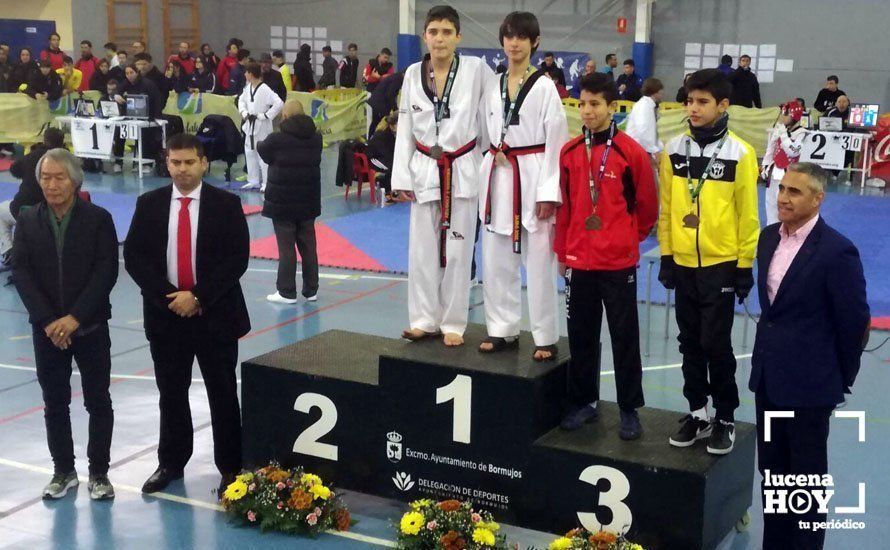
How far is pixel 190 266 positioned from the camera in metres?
5.64

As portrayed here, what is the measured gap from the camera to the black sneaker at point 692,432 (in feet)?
16.9

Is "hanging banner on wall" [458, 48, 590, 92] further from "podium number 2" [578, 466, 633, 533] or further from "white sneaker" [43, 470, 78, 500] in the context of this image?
"podium number 2" [578, 466, 633, 533]

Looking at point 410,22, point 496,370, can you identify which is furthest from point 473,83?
point 410,22

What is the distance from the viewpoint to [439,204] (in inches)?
226

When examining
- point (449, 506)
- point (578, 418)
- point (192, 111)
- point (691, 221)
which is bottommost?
point (449, 506)

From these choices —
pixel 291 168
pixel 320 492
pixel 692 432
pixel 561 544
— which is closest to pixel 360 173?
pixel 291 168

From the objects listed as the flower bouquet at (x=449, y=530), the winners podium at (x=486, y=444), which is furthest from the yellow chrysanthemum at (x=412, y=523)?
the winners podium at (x=486, y=444)

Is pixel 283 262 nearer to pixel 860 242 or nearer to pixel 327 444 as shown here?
pixel 327 444

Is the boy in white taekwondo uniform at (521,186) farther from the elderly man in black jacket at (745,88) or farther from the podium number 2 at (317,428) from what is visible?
the elderly man in black jacket at (745,88)

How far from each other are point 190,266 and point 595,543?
2504 mm

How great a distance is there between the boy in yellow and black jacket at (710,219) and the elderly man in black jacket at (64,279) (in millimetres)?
2860

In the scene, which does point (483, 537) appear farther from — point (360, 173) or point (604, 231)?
point (360, 173)

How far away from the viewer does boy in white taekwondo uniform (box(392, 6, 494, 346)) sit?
5531mm

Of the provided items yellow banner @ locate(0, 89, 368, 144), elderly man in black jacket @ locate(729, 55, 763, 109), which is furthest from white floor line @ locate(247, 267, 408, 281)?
elderly man in black jacket @ locate(729, 55, 763, 109)
